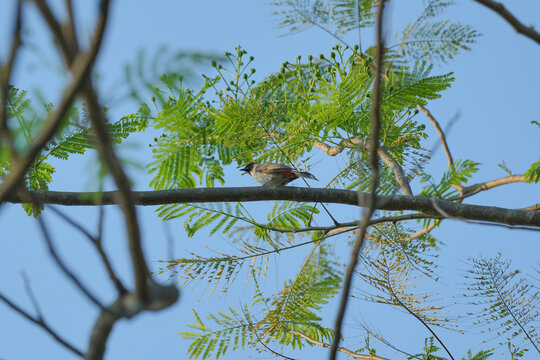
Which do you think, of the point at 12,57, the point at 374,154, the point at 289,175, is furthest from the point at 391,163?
the point at 12,57

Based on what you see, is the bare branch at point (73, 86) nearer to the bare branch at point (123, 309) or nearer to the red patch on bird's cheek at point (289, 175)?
the bare branch at point (123, 309)

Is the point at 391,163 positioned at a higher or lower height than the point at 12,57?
higher

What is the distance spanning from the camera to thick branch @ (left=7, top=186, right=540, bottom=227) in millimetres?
2473

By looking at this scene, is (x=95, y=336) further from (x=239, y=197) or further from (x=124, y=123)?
(x=124, y=123)

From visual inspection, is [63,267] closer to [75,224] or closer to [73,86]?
[75,224]

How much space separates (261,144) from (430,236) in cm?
199

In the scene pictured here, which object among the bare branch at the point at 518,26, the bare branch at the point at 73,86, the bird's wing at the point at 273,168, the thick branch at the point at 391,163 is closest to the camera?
the bare branch at the point at 73,86

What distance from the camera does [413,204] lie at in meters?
2.59

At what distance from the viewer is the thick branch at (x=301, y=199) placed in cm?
247

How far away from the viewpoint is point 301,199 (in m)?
2.67

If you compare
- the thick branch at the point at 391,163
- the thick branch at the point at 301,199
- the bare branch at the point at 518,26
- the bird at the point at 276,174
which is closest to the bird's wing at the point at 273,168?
the bird at the point at 276,174

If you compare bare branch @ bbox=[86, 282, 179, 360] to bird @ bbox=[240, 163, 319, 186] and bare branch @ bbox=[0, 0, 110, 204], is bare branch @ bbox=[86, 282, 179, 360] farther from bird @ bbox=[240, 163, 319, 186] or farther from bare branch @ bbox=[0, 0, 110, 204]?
bird @ bbox=[240, 163, 319, 186]

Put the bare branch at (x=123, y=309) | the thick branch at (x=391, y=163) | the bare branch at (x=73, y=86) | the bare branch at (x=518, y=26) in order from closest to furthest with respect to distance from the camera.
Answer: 1. the bare branch at (x=73, y=86)
2. the bare branch at (x=123, y=309)
3. the bare branch at (x=518, y=26)
4. the thick branch at (x=391, y=163)

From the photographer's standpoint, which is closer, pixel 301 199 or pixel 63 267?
pixel 63 267
